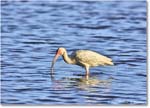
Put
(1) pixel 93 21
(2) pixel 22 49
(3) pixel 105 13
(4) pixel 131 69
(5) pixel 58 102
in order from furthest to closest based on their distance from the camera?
(3) pixel 105 13 < (1) pixel 93 21 < (2) pixel 22 49 < (4) pixel 131 69 < (5) pixel 58 102

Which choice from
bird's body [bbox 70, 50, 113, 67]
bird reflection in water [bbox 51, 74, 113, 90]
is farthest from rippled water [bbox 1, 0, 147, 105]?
bird's body [bbox 70, 50, 113, 67]

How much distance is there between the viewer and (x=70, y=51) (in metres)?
9.79

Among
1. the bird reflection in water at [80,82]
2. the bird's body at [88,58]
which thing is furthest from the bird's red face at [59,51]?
the bird reflection in water at [80,82]

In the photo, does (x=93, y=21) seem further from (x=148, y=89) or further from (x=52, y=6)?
(x=148, y=89)

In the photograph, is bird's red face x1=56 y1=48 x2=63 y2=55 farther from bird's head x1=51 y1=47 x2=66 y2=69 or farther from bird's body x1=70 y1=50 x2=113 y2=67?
bird's body x1=70 y1=50 x2=113 y2=67

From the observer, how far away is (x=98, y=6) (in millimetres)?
12305

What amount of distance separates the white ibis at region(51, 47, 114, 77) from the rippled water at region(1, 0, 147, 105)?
0.09 m

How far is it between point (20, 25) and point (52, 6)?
636 millimetres

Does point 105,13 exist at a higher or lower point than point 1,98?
higher

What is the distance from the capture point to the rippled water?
7500 mm

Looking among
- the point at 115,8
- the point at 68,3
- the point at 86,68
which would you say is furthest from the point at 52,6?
the point at 86,68

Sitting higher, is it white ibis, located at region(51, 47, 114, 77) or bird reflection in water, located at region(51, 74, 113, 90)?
white ibis, located at region(51, 47, 114, 77)

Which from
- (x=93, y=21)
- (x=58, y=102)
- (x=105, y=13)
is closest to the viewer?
(x=58, y=102)

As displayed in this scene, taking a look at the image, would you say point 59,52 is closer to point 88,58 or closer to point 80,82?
point 88,58
